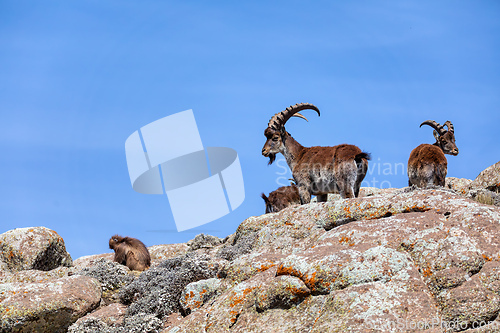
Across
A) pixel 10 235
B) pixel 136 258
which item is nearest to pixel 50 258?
pixel 10 235

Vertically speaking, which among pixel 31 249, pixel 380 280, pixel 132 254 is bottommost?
pixel 380 280

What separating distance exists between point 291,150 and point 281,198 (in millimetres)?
8878

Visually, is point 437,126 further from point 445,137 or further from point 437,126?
point 445,137

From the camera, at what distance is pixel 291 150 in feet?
54.1

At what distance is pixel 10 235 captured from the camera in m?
14.8

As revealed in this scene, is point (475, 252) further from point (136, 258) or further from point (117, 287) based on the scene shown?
point (136, 258)

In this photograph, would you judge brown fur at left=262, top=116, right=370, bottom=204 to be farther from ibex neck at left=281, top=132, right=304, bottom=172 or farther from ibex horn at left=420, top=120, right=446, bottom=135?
ibex horn at left=420, top=120, right=446, bottom=135

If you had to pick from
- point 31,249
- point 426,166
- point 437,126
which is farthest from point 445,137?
point 31,249

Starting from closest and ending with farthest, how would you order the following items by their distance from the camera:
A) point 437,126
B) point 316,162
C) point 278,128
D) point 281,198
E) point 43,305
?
point 43,305, point 316,162, point 278,128, point 437,126, point 281,198

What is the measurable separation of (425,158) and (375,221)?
318 inches

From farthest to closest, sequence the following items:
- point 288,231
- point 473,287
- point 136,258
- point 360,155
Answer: point 136,258
point 360,155
point 288,231
point 473,287

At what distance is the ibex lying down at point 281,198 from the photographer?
24.8m

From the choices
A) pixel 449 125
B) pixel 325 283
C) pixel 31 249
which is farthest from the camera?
pixel 449 125

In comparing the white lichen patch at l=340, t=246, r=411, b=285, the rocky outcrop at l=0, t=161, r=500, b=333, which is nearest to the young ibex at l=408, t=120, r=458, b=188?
the rocky outcrop at l=0, t=161, r=500, b=333
